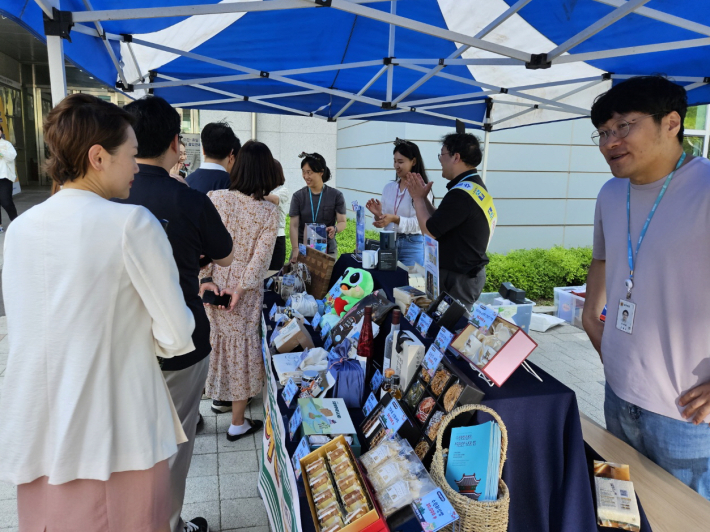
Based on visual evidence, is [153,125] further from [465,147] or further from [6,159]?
[6,159]

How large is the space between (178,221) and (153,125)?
371 mm

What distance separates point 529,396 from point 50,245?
143 centimetres

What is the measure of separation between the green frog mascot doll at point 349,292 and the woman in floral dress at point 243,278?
0.50 meters

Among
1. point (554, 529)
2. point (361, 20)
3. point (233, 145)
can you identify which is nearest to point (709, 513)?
point (554, 529)

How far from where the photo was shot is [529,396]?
1461 millimetres

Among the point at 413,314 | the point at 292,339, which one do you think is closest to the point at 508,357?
the point at 413,314

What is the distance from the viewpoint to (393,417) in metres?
1.52

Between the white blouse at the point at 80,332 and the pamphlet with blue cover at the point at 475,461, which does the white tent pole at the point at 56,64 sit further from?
the pamphlet with blue cover at the point at 475,461

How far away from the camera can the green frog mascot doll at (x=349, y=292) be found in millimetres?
2580

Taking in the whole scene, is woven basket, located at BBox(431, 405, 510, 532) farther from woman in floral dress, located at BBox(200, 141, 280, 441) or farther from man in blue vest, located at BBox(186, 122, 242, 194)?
man in blue vest, located at BBox(186, 122, 242, 194)

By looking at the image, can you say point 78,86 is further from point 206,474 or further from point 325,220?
point 206,474

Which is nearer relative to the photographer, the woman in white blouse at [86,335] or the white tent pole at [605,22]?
the woman in white blouse at [86,335]

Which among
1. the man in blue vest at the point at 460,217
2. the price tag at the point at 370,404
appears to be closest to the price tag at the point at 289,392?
the price tag at the point at 370,404

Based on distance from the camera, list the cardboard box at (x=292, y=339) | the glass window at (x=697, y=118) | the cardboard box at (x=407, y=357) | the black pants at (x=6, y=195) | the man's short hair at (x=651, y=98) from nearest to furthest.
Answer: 1. the man's short hair at (x=651, y=98)
2. the cardboard box at (x=407, y=357)
3. the cardboard box at (x=292, y=339)
4. the black pants at (x=6, y=195)
5. the glass window at (x=697, y=118)
